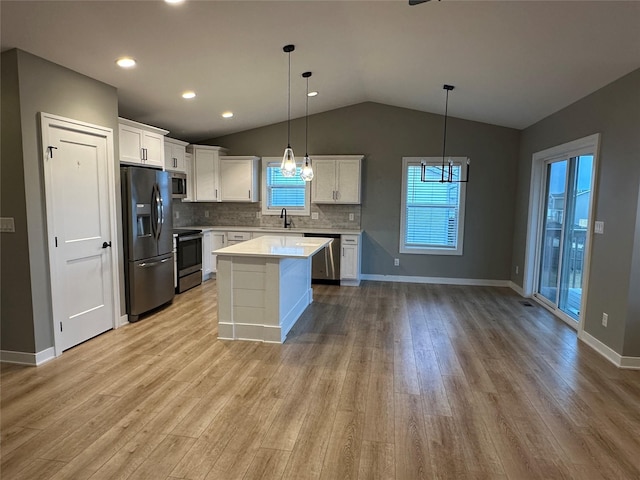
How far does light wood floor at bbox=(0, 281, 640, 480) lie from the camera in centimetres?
197

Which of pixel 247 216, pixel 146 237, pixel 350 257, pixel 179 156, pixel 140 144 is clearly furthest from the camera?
pixel 247 216

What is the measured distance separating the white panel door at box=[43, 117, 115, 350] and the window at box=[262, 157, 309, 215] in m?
3.16

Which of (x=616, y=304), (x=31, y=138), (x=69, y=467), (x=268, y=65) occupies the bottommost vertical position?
(x=69, y=467)

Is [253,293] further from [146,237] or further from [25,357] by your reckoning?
[25,357]

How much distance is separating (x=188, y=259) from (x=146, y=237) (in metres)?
1.43

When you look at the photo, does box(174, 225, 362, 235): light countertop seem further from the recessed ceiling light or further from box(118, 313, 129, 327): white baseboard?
the recessed ceiling light

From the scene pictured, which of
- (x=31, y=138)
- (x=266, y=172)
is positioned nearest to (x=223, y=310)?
(x=31, y=138)

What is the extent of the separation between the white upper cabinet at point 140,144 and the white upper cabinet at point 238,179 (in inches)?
68.8

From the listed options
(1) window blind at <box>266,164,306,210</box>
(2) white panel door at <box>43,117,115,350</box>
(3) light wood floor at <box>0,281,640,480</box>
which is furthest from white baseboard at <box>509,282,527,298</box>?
(2) white panel door at <box>43,117,115,350</box>

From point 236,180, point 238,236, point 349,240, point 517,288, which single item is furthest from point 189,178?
point 517,288

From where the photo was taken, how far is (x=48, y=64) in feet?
10.1

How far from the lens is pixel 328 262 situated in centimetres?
604

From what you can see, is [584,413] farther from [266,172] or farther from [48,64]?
[266,172]

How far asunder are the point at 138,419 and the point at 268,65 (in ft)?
11.3
